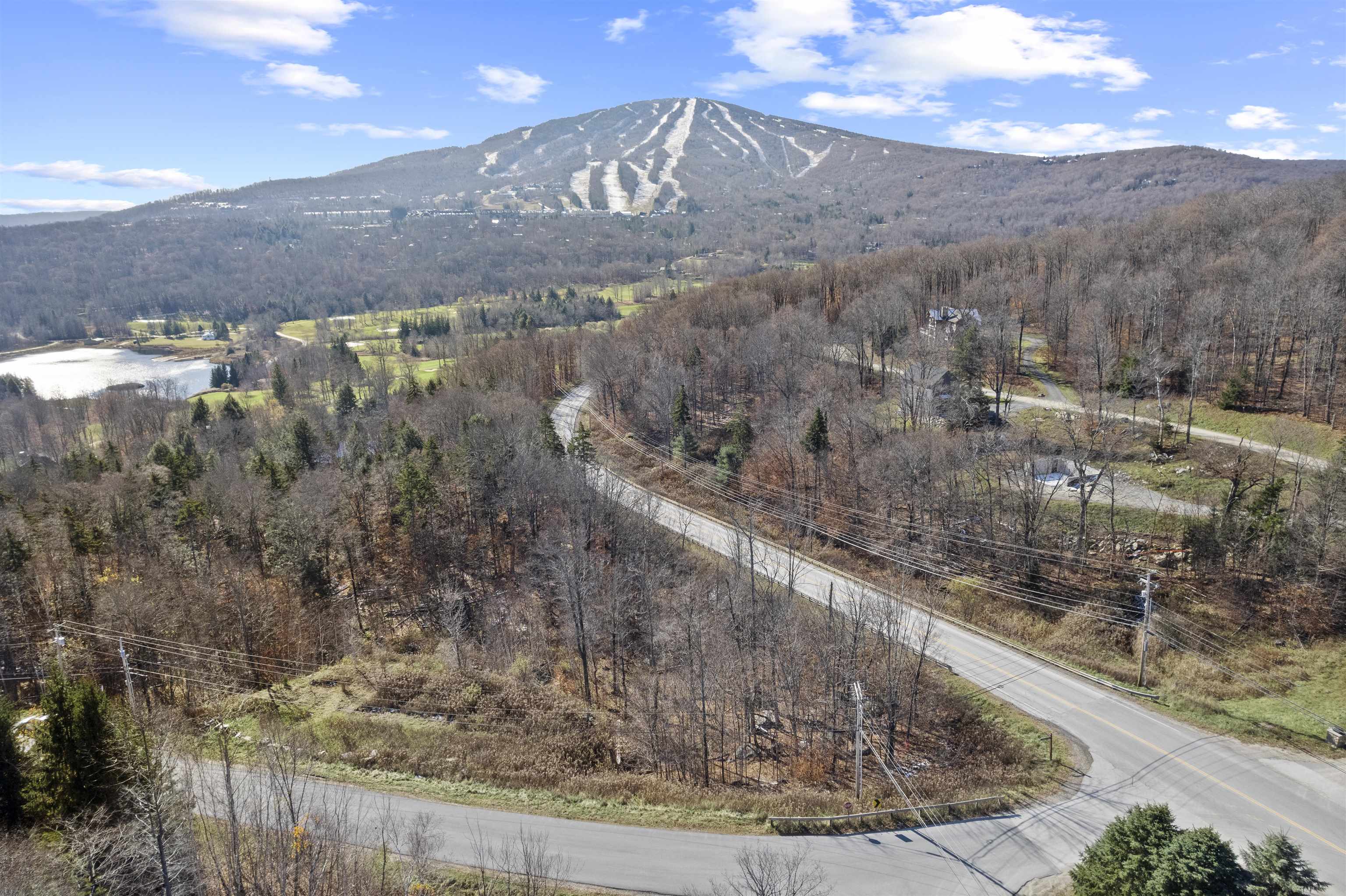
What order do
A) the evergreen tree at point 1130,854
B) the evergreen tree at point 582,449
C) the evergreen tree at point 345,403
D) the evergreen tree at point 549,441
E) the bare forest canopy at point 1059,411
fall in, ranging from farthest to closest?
the evergreen tree at point 345,403
the evergreen tree at point 582,449
the evergreen tree at point 549,441
the bare forest canopy at point 1059,411
the evergreen tree at point 1130,854

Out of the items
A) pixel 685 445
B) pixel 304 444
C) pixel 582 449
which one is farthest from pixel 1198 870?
pixel 304 444

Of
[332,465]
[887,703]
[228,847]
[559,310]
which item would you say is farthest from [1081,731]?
[559,310]

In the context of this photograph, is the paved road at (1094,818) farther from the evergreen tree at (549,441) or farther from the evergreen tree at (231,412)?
the evergreen tree at (231,412)

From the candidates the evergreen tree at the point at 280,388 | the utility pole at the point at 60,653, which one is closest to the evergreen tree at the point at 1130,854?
the utility pole at the point at 60,653

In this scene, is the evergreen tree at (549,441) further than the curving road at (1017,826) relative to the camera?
Yes

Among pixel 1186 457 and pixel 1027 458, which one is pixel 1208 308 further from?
pixel 1027 458

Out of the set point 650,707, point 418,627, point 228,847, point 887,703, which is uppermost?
point 228,847

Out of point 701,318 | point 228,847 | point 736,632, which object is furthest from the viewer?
point 701,318
